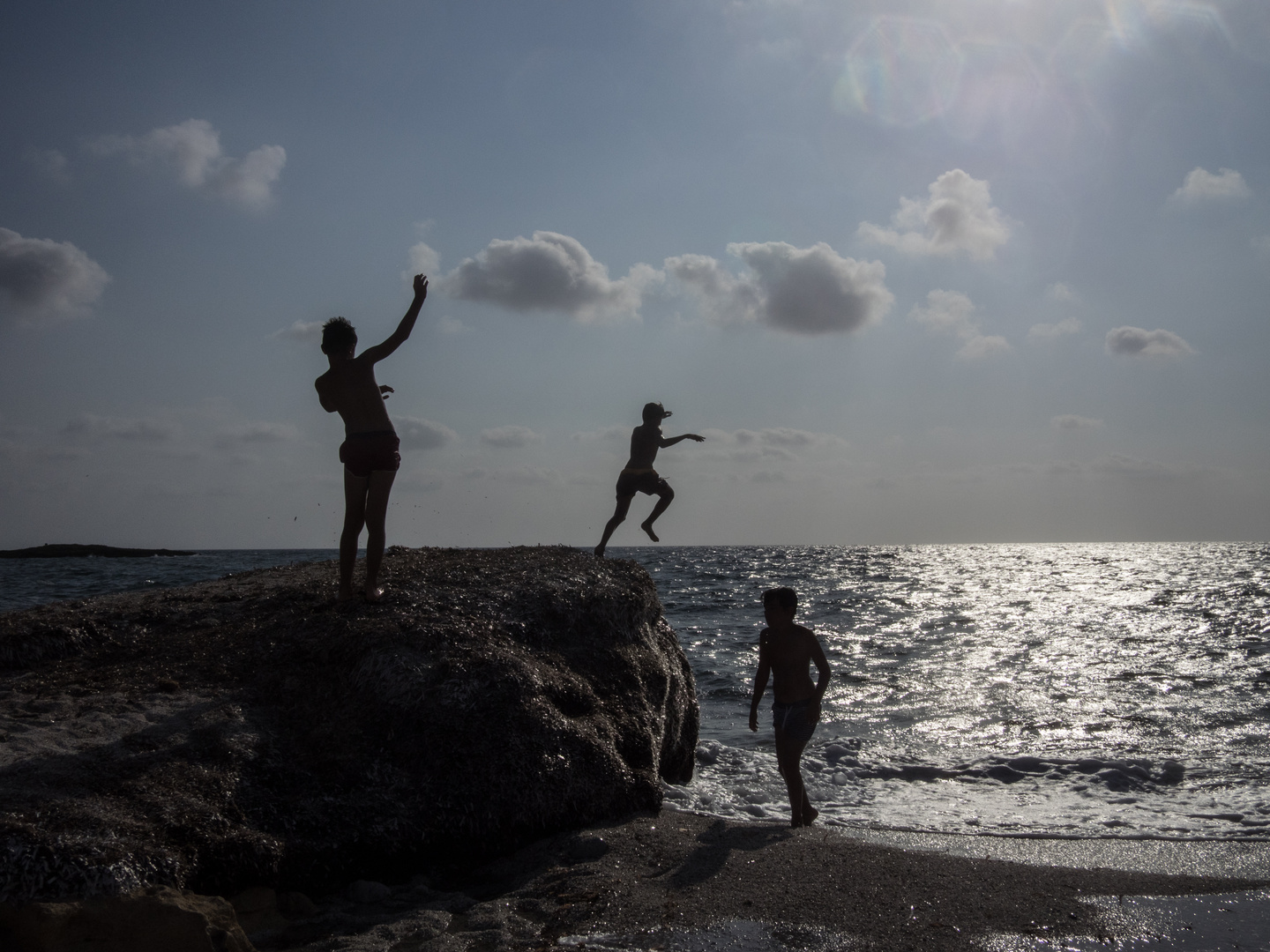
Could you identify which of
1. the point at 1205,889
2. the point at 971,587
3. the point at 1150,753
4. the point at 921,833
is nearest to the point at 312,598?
the point at 921,833

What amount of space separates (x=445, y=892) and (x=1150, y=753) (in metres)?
7.69

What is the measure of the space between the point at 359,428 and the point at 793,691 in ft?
12.2

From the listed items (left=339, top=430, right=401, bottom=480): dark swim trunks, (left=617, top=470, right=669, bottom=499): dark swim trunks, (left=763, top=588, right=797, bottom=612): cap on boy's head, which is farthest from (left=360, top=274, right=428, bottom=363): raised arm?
(left=617, top=470, right=669, bottom=499): dark swim trunks

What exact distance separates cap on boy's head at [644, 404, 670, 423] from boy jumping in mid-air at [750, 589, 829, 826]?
4112mm

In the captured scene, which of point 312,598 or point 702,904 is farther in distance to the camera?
point 312,598

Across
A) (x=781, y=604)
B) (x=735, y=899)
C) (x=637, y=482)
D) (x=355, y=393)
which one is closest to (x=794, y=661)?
(x=781, y=604)

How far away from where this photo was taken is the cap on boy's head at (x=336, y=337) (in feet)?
19.9

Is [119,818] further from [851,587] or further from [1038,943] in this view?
[851,587]

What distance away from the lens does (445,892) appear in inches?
176

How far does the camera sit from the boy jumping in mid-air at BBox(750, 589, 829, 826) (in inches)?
253

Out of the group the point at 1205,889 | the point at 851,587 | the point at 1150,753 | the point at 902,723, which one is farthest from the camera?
the point at 851,587

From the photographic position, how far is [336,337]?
19.9 ft

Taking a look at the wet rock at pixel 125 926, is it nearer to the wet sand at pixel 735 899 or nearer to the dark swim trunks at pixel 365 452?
the wet sand at pixel 735 899

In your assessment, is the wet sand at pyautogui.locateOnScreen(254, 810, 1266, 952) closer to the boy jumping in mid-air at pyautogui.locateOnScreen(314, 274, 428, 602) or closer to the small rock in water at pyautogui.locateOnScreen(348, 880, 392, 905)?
the small rock in water at pyautogui.locateOnScreen(348, 880, 392, 905)
